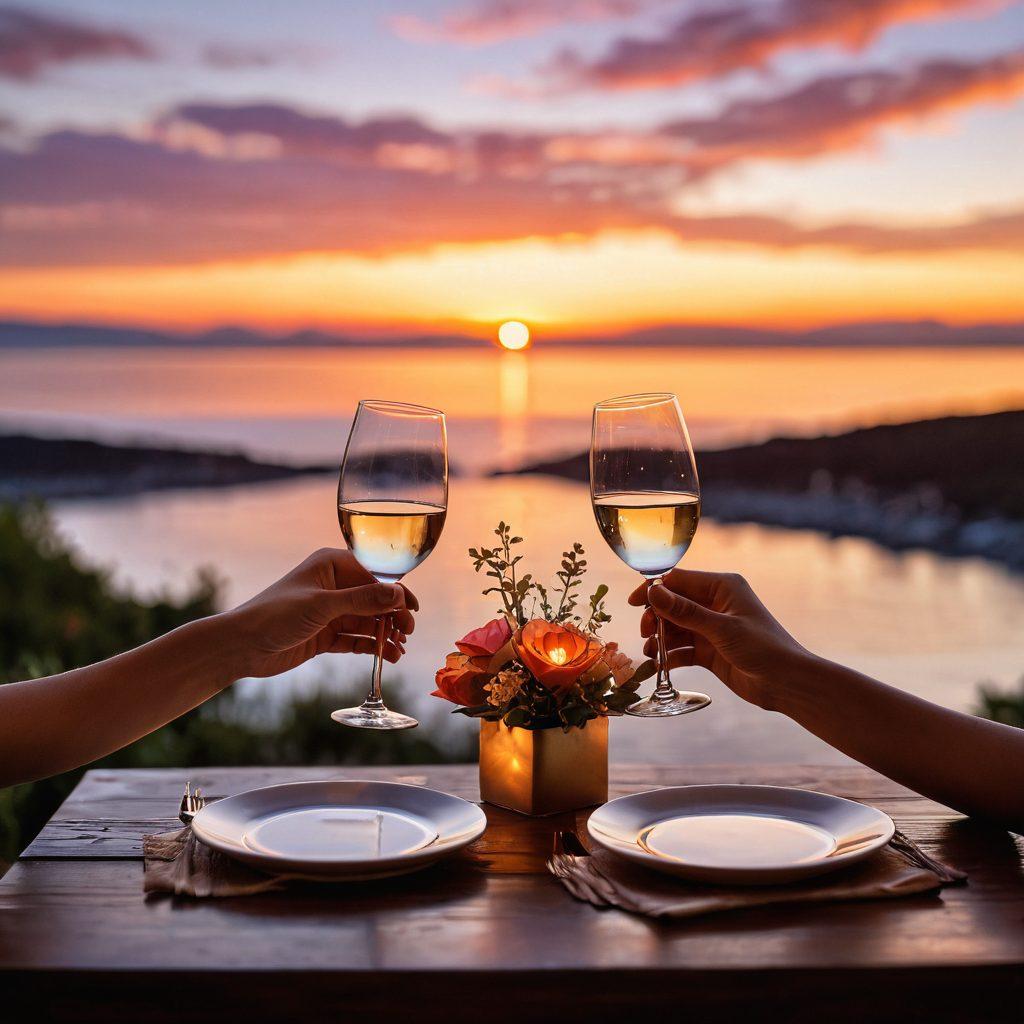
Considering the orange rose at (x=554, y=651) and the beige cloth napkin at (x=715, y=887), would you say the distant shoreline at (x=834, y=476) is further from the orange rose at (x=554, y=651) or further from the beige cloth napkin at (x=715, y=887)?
the beige cloth napkin at (x=715, y=887)

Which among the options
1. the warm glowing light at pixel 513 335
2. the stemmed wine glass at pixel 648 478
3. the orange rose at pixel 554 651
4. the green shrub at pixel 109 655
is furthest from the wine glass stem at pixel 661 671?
the green shrub at pixel 109 655

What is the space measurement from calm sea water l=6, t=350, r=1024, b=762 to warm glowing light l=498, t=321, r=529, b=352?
2.00 m

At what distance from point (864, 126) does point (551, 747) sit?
675 cm

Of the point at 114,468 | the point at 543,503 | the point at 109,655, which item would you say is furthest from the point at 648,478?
the point at 114,468

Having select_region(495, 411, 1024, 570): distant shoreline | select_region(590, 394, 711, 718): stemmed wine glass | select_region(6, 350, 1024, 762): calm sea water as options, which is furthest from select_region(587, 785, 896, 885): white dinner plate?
select_region(495, 411, 1024, 570): distant shoreline

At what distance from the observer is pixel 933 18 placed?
6.07m

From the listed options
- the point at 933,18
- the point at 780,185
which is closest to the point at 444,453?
the point at 933,18

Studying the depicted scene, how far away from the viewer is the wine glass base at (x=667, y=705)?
1.57 meters

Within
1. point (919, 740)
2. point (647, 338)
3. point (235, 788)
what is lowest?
point (235, 788)

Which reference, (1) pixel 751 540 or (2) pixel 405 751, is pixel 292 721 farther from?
(1) pixel 751 540

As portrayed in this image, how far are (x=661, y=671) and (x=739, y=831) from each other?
0.28m

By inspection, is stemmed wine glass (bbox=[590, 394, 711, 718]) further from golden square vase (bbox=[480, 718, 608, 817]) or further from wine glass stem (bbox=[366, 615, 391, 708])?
wine glass stem (bbox=[366, 615, 391, 708])

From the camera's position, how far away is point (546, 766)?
5.20 feet

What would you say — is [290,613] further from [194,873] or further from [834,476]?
[834,476]
